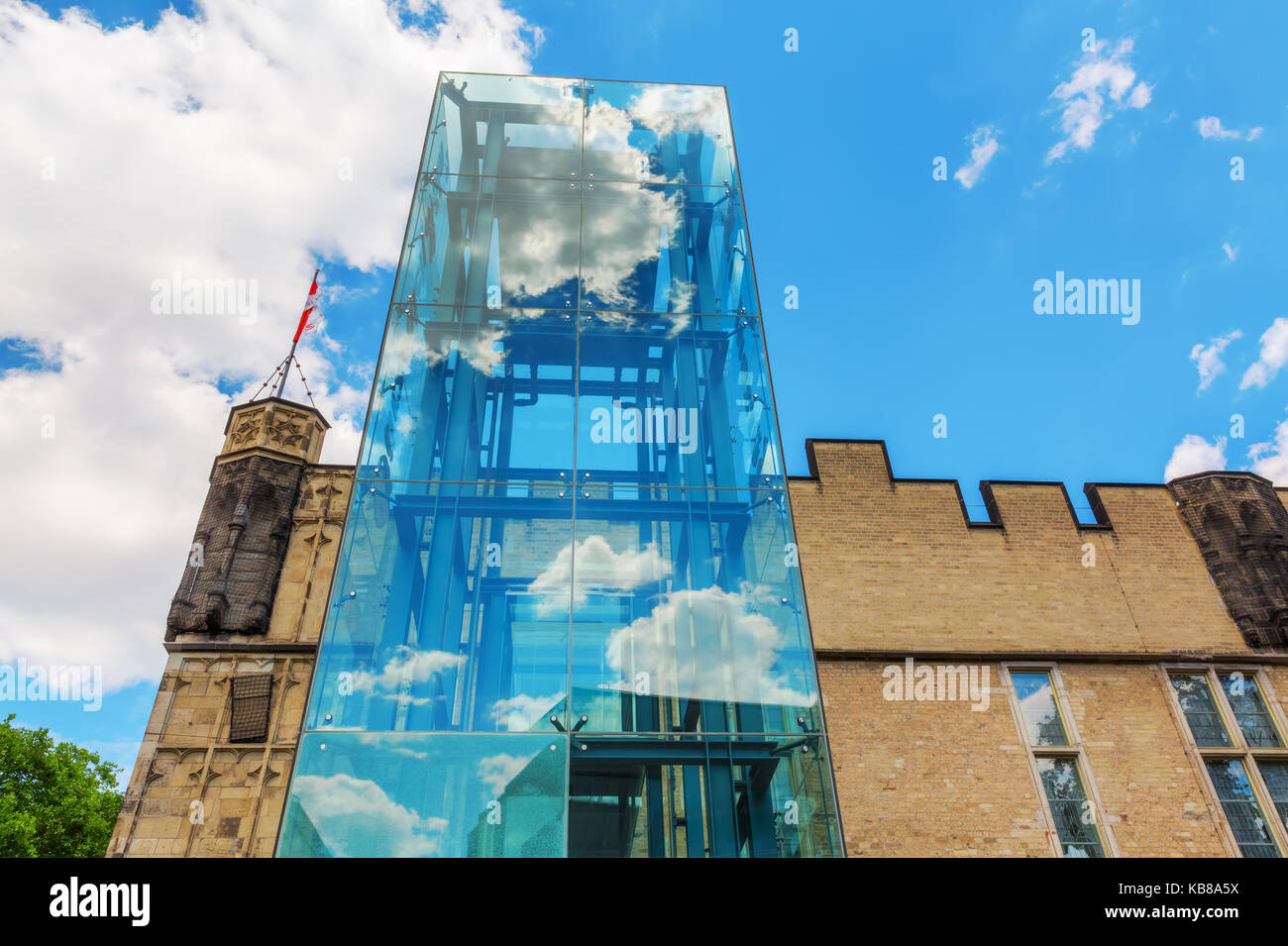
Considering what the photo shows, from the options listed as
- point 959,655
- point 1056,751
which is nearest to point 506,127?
point 959,655

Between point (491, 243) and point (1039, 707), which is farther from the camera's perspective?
point (1039, 707)

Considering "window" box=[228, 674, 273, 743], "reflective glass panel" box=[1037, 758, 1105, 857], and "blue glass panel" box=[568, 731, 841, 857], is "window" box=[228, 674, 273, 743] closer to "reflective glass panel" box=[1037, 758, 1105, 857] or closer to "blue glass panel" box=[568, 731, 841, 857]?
"blue glass panel" box=[568, 731, 841, 857]

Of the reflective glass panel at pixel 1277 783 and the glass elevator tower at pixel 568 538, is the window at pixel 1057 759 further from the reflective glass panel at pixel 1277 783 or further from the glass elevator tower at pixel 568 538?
the glass elevator tower at pixel 568 538

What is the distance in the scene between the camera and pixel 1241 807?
11.0 metres

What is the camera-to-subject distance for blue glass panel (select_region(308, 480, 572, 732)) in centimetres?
753

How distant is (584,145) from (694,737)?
8542mm

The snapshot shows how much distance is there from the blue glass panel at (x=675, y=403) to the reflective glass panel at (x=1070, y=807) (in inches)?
225

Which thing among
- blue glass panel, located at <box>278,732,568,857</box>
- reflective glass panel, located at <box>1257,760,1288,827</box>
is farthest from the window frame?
blue glass panel, located at <box>278,732,568,857</box>

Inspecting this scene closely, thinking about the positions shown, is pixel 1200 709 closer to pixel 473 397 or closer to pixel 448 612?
pixel 448 612

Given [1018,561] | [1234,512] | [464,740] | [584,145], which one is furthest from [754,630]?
[1234,512]

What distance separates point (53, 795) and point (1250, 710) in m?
30.3

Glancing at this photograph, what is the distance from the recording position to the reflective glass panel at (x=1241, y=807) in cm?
1071
